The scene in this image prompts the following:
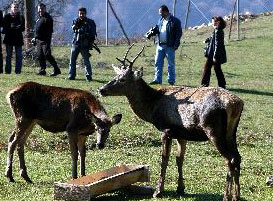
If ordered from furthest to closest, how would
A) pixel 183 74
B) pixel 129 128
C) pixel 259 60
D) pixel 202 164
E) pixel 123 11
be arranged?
pixel 123 11 → pixel 259 60 → pixel 183 74 → pixel 129 128 → pixel 202 164

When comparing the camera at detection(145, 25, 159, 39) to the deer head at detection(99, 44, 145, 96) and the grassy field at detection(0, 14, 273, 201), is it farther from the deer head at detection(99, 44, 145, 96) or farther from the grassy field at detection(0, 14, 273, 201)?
the deer head at detection(99, 44, 145, 96)

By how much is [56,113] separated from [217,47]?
12.0 meters

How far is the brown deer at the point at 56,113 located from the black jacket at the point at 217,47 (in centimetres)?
1158

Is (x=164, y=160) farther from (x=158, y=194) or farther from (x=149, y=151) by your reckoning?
(x=149, y=151)

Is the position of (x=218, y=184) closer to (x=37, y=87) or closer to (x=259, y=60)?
(x=37, y=87)

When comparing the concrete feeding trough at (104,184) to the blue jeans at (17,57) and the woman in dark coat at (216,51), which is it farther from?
the blue jeans at (17,57)

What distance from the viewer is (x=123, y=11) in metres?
188

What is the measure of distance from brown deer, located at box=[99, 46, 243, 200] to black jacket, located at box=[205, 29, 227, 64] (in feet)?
39.4

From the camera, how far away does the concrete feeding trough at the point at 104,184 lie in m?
10.8

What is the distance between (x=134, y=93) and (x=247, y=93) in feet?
44.6

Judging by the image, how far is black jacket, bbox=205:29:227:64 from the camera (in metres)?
23.4

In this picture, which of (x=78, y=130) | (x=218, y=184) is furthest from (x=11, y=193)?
(x=218, y=184)

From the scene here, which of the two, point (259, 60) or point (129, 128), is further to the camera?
point (259, 60)

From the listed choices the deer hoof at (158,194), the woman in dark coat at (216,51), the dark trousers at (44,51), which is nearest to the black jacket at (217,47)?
the woman in dark coat at (216,51)
